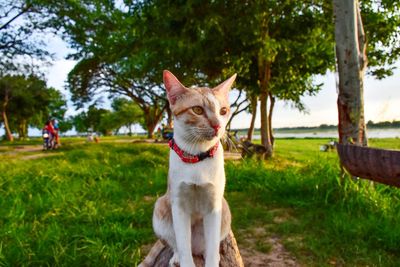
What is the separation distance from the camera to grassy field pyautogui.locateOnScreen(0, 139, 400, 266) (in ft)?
12.9

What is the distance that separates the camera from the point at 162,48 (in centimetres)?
1013

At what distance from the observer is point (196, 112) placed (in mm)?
2146

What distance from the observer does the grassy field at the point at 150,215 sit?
392 cm

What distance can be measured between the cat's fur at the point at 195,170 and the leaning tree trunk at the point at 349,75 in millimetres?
4159

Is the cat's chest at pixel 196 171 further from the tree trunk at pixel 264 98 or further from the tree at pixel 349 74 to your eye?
the tree trunk at pixel 264 98

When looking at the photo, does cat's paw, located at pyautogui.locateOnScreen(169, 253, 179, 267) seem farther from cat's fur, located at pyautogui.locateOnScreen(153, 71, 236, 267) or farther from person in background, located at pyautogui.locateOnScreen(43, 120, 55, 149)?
person in background, located at pyautogui.locateOnScreen(43, 120, 55, 149)

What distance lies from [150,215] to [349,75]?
13.8 ft

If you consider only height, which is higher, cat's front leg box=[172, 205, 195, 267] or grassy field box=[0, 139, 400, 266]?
cat's front leg box=[172, 205, 195, 267]

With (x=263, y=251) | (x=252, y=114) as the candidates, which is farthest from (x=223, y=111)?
(x=252, y=114)

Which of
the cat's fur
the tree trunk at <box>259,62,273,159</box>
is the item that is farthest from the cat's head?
the tree trunk at <box>259,62,273,159</box>

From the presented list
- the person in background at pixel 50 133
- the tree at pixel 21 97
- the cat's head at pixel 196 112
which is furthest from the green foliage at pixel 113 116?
the cat's head at pixel 196 112

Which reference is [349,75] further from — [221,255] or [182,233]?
[182,233]

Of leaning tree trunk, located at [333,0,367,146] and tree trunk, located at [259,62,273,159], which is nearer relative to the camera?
leaning tree trunk, located at [333,0,367,146]

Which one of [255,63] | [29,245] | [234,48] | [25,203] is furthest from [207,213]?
[255,63]
